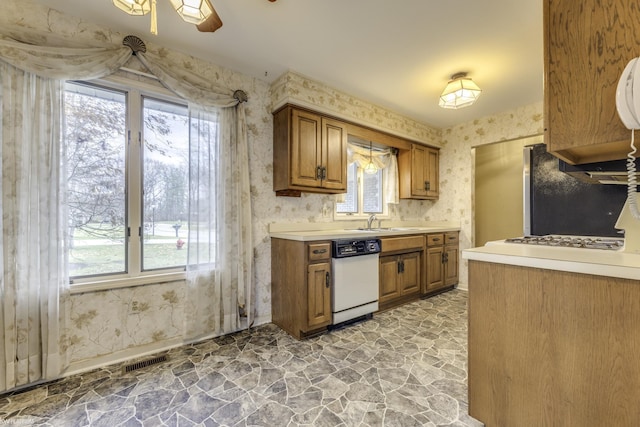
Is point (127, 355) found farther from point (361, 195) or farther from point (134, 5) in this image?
point (361, 195)

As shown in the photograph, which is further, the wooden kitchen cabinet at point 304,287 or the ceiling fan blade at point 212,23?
the wooden kitchen cabinet at point 304,287

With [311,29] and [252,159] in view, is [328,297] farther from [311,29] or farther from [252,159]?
[311,29]

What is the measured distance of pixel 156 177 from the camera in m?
2.37

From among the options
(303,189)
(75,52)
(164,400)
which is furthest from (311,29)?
(164,400)

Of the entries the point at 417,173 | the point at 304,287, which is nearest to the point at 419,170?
the point at 417,173

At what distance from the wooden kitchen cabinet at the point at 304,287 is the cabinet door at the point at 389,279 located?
81 centimetres

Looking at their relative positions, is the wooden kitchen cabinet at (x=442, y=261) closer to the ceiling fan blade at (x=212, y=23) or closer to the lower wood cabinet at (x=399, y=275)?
the lower wood cabinet at (x=399, y=275)

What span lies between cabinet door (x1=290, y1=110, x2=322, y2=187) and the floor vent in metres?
1.87

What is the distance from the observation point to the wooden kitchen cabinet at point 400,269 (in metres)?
3.13

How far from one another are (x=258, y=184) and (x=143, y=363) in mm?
1811

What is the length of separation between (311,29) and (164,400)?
9.16ft

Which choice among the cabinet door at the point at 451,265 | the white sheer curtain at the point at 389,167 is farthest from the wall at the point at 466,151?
the white sheer curtain at the point at 389,167

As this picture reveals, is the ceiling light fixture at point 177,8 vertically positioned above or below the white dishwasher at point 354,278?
above

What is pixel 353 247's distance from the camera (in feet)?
8.98
